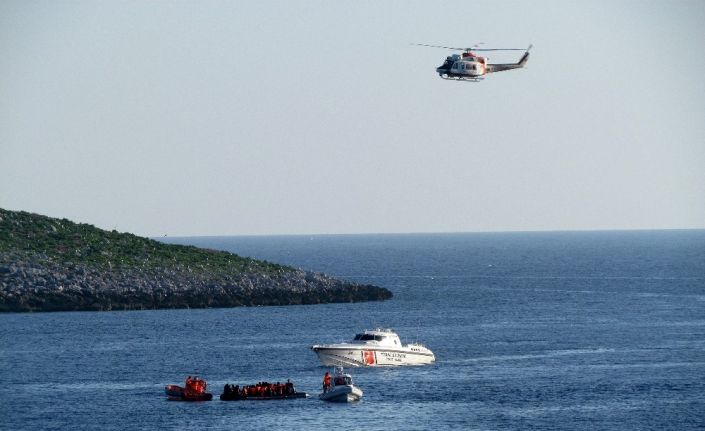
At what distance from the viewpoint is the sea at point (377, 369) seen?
86.8m

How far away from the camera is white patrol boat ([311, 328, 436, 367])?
351 feet

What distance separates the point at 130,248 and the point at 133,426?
97.6m

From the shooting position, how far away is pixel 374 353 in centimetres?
10888

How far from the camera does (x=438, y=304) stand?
171375mm

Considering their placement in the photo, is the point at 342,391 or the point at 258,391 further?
the point at 258,391

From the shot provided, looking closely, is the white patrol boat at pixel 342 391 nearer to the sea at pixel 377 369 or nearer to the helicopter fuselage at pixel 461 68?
the sea at pixel 377 369

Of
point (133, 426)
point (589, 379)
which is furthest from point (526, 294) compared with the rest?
point (133, 426)

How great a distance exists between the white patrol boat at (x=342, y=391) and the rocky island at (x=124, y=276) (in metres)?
66.6

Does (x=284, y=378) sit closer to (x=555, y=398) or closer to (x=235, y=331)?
(x=555, y=398)

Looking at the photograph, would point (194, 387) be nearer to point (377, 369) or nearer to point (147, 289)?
point (377, 369)

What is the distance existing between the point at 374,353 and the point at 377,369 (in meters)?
1.32

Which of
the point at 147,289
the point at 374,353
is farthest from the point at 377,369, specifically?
the point at 147,289

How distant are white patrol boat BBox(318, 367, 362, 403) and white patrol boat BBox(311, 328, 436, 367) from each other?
1413 centimetres

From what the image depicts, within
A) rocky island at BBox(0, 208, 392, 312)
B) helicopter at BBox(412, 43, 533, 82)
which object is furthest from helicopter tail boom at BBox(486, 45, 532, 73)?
rocky island at BBox(0, 208, 392, 312)
